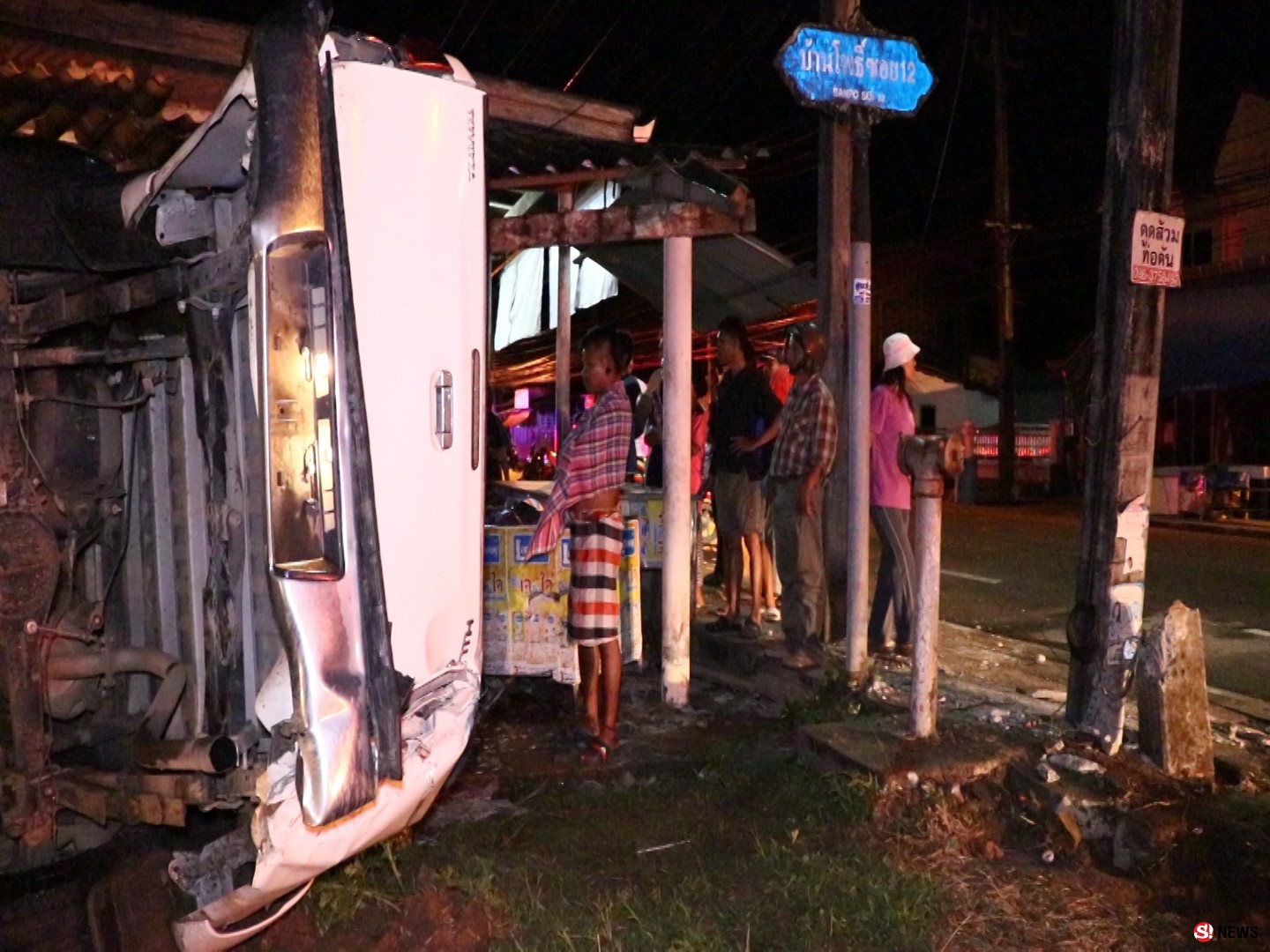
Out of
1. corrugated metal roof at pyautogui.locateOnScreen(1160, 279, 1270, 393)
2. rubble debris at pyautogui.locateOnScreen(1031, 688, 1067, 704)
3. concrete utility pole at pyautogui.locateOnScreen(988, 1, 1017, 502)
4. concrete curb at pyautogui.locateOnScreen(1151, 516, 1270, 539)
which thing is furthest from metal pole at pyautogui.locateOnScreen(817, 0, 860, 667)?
concrete utility pole at pyautogui.locateOnScreen(988, 1, 1017, 502)

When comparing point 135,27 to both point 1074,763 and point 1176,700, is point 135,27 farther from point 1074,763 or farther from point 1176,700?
point 1176,700

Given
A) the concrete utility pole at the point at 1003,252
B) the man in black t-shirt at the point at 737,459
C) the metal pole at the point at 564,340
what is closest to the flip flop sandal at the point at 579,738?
the man in black t-shirt at the point at 737,459

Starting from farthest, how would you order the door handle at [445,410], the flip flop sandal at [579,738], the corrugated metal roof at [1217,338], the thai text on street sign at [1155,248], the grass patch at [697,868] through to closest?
the corrugated metal roof at [1217,338] < the flip flop sandal at [579,738] < the thai text on street sign at [1155,248] < the grass patch at [697,868] < the door handle at [445,410]

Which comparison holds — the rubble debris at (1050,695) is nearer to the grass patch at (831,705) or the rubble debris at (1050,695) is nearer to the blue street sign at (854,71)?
the grass patch at (831,705)

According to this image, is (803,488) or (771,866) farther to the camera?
(803,488)

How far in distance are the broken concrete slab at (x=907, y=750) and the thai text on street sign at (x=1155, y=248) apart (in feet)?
7.15

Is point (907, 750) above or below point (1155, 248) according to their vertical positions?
below

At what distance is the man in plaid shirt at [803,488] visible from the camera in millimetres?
6504

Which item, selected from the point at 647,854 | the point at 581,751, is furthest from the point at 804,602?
the point at 647,854

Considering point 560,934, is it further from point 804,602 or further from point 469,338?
point 804,602

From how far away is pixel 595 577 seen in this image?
17.4 ft

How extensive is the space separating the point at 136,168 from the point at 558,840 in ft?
9.39

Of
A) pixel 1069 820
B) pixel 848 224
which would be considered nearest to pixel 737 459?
pixel 848 224

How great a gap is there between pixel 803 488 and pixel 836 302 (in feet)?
4.57
